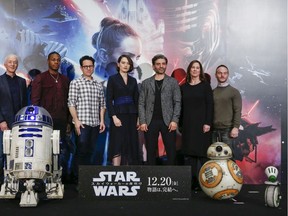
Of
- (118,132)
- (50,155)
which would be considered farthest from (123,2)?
(50,155)

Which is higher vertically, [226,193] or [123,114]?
[123,114]

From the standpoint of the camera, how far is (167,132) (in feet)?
16.9

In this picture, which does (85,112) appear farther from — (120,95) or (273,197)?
(273,197)

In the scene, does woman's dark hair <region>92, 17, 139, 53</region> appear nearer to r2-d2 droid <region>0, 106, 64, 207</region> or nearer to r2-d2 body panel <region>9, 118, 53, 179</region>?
r2-d2 droid <region>0, 106, 64, 207</region>

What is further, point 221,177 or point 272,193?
point 221,177

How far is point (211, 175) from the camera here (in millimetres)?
4355

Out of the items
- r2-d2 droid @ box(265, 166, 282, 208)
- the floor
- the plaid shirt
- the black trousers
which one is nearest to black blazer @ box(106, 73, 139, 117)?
the plaid shirt

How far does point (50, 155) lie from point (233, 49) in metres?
3.28

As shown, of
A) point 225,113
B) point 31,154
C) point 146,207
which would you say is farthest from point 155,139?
point 31,154

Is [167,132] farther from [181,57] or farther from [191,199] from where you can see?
[181,57]

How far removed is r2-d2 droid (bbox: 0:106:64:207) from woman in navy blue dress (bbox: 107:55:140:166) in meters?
0.94

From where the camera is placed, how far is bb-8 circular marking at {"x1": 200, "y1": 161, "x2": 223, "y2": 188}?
14.1 ft

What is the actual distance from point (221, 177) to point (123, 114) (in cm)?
152

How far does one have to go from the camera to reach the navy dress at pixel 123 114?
519 cm
